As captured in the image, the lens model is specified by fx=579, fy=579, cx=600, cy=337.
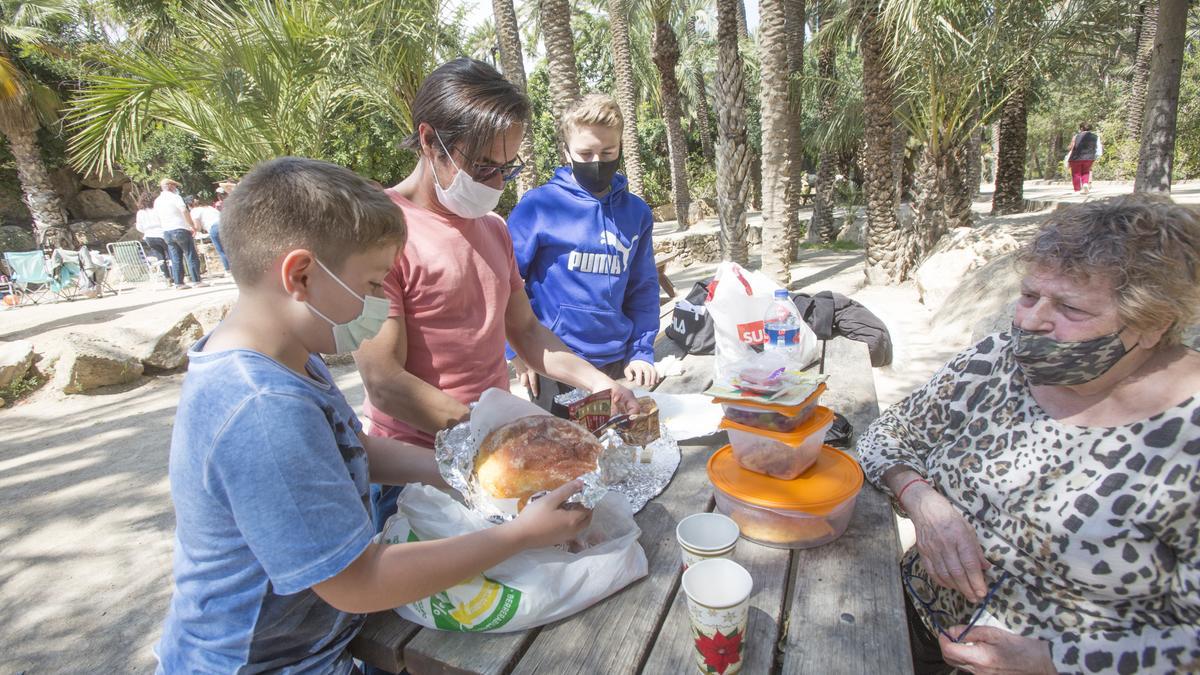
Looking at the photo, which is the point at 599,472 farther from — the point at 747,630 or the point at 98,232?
the point at 98,232

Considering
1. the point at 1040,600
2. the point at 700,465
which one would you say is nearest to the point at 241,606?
the point at 700,465

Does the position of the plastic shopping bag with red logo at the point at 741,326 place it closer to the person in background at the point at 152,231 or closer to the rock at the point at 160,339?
the rock at the point at 160,339

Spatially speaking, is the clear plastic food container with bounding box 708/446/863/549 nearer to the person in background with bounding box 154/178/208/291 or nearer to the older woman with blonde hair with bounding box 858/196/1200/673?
the older woman with blonde hair with bounding box 858/196/1200/673

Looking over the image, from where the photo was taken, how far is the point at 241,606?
1021 mm

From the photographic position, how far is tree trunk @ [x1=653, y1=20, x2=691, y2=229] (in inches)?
553

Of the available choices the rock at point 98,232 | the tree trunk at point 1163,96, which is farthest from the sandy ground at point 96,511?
the rock at point 98,232

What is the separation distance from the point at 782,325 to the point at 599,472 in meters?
1.78

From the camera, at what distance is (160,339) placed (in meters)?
6.61

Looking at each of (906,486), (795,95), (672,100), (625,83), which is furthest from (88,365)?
(672,100)

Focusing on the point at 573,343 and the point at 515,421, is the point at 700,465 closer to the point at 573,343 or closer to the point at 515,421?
the point at 515,421

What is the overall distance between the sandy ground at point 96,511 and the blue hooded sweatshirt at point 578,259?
244 cm

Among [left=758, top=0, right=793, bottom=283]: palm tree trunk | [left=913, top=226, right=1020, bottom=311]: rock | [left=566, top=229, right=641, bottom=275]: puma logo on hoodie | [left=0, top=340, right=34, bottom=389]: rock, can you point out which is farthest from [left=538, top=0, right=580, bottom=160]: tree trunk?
[left=0, top=340, right=34, bottom=389]: rock

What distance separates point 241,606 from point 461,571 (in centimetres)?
39

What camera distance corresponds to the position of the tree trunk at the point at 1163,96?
646cm
